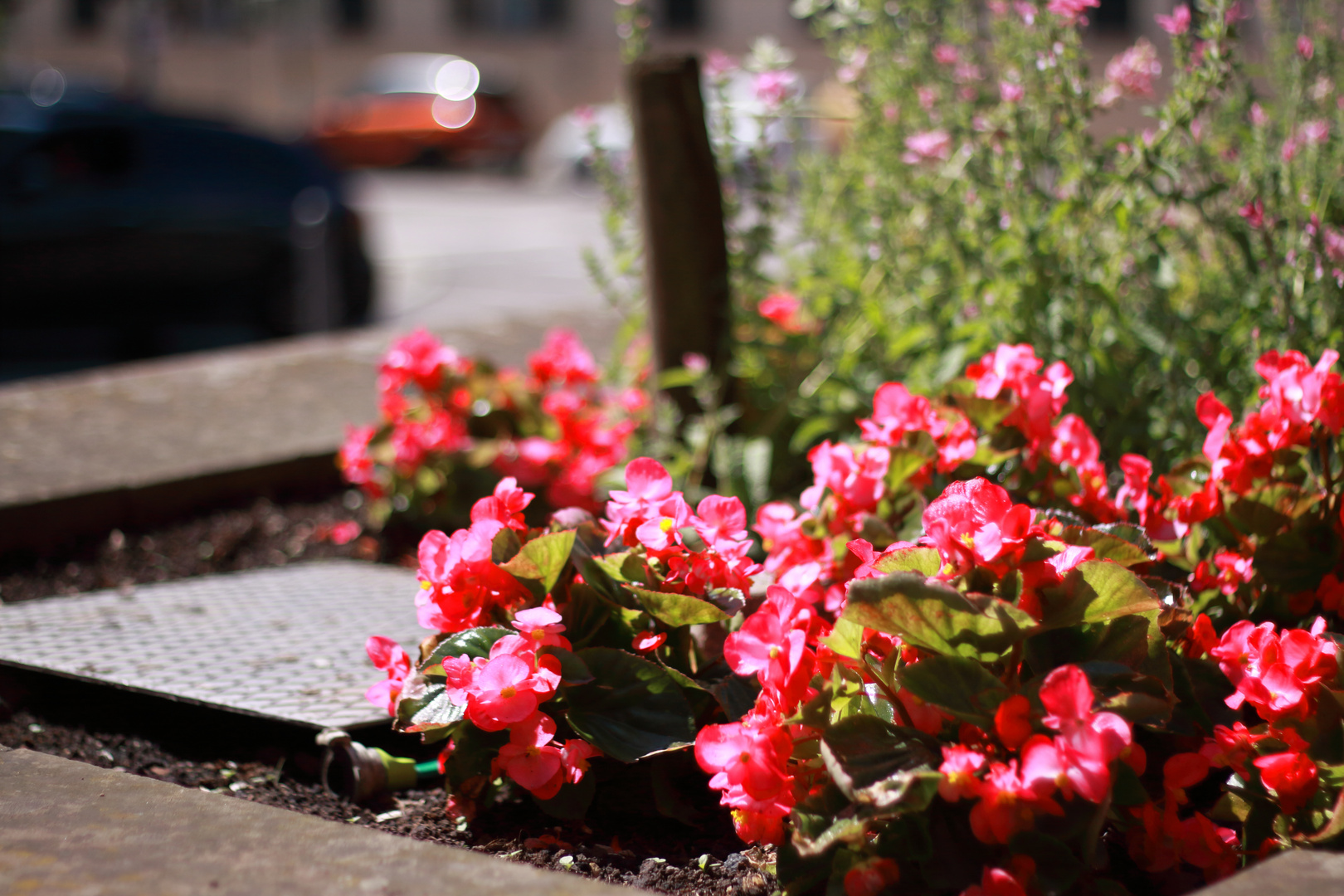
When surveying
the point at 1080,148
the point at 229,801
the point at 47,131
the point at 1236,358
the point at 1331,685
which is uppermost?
the point at 47,131

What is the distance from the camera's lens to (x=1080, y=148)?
226 cm

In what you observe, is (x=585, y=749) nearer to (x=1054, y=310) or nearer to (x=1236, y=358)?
(x=1054, y=310)

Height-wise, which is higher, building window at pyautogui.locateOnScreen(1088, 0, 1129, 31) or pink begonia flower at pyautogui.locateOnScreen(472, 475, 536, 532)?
building window at pyautogui.locateOnScreen(1088, 0, 1129, 31)

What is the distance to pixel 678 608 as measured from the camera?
1.57 meters

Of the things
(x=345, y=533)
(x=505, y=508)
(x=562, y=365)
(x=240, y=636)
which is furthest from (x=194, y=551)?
(x=505, y=508)

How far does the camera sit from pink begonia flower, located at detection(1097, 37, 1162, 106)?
2521 mm

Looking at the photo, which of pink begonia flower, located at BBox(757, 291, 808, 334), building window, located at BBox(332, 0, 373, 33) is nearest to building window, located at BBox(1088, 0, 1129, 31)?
building window, located at BBox(332, 0, 373, 33)

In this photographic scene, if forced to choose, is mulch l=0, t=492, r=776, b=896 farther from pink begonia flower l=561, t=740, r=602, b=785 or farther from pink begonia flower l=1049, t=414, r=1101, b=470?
pink begonia flower l=1049, t=414, r=1101, b=470

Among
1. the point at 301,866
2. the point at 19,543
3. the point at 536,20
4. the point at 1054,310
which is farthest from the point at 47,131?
the point at 536,20

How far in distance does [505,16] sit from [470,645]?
108 feet

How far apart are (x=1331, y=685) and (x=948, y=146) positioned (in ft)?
5.84

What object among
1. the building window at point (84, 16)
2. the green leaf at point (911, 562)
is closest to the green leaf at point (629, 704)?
the green leaf at point (911, 562)

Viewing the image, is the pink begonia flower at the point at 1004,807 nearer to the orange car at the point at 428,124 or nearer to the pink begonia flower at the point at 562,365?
the pink begonia flower at the point at 562,365

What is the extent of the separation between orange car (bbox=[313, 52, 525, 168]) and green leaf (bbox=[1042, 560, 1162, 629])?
83.8 ft
